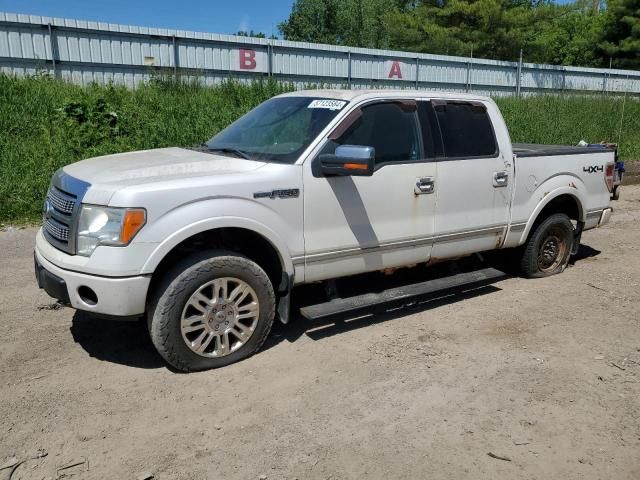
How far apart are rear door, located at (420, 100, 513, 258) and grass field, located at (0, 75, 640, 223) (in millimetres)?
6053

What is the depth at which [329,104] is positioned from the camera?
15.2 feet

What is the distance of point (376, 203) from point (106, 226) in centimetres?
201

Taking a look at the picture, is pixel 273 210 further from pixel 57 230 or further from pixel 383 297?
pixel 57 230

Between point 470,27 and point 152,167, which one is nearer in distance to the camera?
point 152,167

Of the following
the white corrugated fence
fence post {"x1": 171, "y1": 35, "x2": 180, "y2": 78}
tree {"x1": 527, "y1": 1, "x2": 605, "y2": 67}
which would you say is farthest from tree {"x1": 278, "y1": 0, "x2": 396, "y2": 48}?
fence post {"x1": 171, "y1": 35, "x2": 180, "y2": 78}

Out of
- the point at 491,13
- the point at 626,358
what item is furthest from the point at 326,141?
the point at 491,13

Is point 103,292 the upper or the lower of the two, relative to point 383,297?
upper

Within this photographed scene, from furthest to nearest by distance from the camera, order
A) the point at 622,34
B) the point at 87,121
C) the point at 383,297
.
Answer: the point at 622,34 < the point at 87,121 < the point at 383,297

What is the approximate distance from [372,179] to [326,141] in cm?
48

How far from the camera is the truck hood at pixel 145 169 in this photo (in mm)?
3682

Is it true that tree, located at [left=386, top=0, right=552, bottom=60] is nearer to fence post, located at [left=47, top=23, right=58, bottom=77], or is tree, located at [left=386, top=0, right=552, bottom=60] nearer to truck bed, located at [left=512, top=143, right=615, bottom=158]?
fence post, located at [left=47, top=23, right=58, bottom=77]

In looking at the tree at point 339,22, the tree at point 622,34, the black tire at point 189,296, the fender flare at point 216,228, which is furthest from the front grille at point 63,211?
the tree at point 339,22

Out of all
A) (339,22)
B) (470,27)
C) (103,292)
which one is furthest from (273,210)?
(339,22)

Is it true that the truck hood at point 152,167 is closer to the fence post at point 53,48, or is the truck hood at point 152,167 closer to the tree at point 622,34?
the fence post at point 53,48
